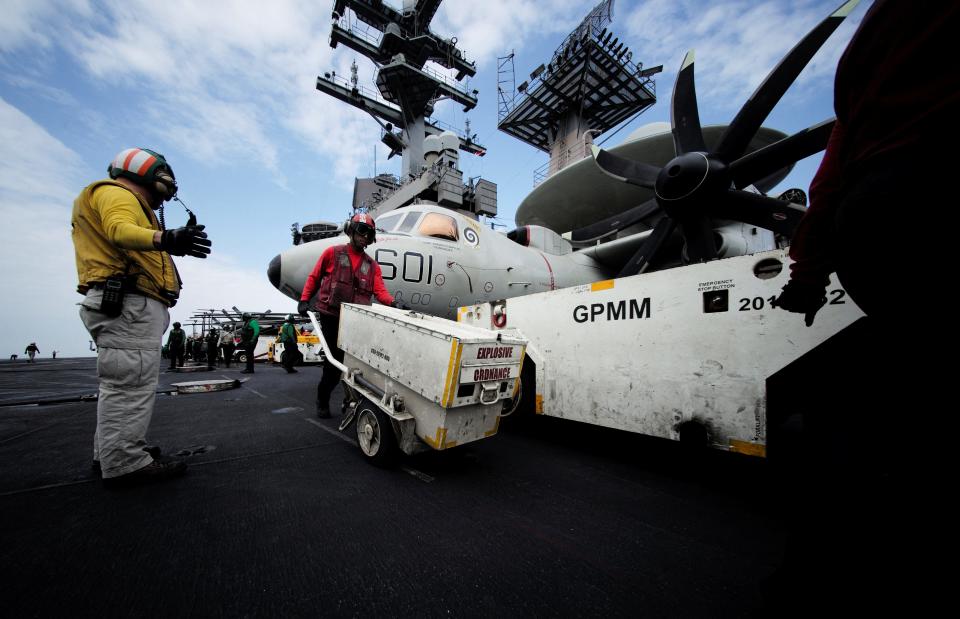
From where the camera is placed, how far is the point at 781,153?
4.94 meters

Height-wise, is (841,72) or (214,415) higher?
(841,72)

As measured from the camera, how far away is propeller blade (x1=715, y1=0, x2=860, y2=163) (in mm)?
4637

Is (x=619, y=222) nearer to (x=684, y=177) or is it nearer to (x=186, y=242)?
(x=684, y=177)

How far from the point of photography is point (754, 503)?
1.96m

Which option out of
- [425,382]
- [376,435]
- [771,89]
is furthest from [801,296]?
[771,89]

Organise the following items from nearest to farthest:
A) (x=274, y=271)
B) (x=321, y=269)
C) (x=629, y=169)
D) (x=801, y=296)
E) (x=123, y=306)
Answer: (x=801, y=296), (x=123, y=306), (x=321, y=269), (x=274, y=271), (x=629, y=169)

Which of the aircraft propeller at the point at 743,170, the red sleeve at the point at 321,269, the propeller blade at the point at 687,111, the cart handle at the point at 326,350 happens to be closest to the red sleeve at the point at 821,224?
the cart handle at the point at 326,350

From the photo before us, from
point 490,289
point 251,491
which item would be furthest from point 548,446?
point 490,289

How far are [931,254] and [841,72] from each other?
566 millimetres

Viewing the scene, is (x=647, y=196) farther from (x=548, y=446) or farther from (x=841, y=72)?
(x=841, y=72)

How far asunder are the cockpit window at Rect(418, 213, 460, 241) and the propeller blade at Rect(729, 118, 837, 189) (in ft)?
14.4

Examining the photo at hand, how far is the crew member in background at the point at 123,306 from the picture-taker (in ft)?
6.44

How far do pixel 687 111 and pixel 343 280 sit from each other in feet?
21.0

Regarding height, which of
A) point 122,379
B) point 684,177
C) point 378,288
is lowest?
point 122,379
